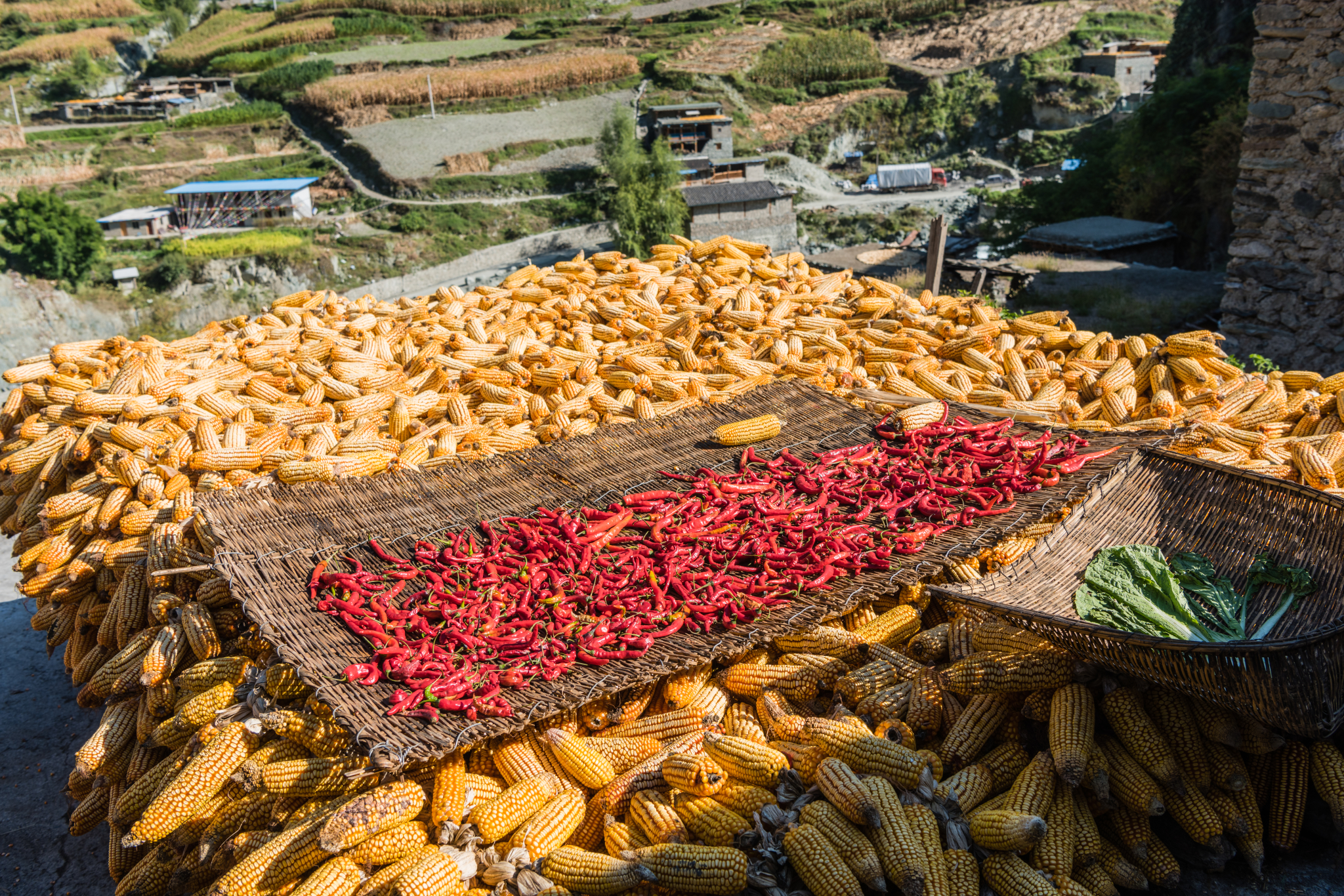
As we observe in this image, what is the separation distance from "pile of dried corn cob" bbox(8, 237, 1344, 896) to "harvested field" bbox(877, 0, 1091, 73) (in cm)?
8737

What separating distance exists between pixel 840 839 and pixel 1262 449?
581cm

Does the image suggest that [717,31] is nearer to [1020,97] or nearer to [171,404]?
[1020,97]

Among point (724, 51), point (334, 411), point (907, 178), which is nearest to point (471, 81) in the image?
point (724, 51)

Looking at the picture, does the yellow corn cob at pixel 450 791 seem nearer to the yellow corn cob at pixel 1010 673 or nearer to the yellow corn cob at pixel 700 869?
the yellow corn cob at pixel 700 869

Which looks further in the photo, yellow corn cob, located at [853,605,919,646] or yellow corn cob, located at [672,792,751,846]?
yellow corn cob, located at [853,605,919,646]

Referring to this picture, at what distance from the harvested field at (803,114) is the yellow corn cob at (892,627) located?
→ 79.6 m

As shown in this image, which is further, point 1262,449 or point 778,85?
point 778,85

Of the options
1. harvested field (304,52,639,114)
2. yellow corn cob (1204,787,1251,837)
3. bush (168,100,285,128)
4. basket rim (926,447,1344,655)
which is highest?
harvested field (304,52,639,114)

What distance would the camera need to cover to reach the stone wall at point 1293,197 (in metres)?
12.5

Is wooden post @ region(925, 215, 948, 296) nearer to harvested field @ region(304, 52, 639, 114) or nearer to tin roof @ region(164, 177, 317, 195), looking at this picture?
tin roof @ region(164, 177, 317, 195)

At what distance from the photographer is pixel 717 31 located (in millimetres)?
93125

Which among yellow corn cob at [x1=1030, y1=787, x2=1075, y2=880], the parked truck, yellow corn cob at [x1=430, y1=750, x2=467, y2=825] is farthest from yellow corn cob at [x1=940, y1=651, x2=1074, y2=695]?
the parked truck

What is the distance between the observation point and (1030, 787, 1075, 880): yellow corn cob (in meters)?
4.13

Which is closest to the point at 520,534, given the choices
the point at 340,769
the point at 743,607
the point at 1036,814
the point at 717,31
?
the point at 743,607
